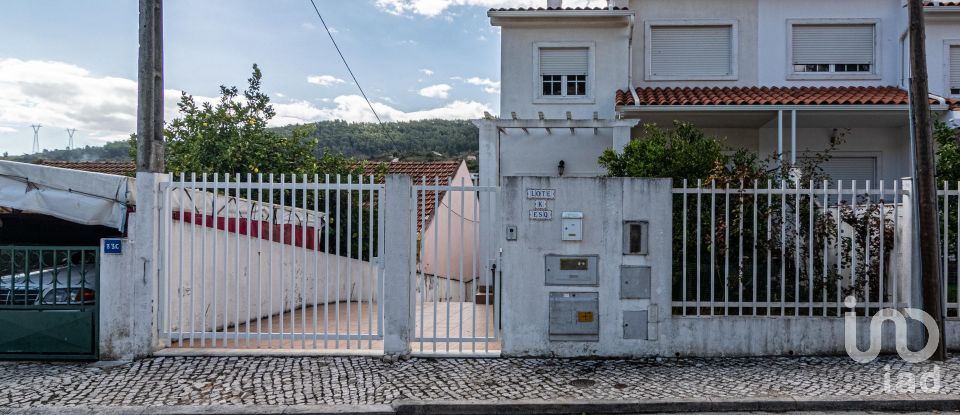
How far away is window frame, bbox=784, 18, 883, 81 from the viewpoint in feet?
42.4

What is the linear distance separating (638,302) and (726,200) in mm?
1454

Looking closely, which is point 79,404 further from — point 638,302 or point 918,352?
point 918,352

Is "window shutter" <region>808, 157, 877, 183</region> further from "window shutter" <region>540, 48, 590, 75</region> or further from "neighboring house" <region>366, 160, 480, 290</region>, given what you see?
"neighboring house" <region>366, 160, 480, 290</region>

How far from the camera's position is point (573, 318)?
6.44 metres

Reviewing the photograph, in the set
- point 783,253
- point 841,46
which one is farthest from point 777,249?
point 841,46

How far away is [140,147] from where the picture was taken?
662cm

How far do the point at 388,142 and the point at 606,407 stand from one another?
2346cm

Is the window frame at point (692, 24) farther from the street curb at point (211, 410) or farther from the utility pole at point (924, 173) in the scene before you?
the street curb at point (211, 410)

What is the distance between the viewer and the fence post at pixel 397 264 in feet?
20.9

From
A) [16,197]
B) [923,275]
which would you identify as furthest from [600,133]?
[16,197]

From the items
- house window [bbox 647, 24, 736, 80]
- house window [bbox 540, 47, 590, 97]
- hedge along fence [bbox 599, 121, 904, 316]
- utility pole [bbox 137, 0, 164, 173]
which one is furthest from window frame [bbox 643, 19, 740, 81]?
utility pole [bbox 137, 0, 164, 173]

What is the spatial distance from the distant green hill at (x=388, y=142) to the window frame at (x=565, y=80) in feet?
40.2

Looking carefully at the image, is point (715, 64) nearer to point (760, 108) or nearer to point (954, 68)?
point (760, 108)

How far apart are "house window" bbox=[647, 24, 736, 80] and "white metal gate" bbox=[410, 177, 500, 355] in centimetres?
527
